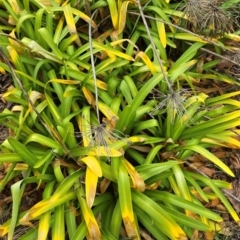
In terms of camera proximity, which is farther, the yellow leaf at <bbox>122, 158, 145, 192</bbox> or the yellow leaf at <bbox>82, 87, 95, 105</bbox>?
the yellow leaf at <bbox>82, 87, 95, 105</bbox>

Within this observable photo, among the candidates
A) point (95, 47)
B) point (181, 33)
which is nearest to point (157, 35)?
point (181, 33)

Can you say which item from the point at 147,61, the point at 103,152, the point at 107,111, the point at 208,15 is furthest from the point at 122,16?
the point at 103,152

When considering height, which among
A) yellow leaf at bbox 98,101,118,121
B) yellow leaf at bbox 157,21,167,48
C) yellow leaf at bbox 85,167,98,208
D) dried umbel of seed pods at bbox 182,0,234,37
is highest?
dried umbel of seed pods at bbox 182,0,234,37

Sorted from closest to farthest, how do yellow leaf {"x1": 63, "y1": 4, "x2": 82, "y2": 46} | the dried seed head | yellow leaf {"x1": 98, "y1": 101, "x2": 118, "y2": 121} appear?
the dried seed head, yellow leaf {"x1": 98, "y1": 101, "x2": 118, "y2": 121}, yellow leaf {"x1": 63, "y1": 4, "x2": 82, "y2": 46}

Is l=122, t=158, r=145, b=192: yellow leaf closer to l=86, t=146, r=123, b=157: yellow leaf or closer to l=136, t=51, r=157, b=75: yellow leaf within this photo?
l=86, t=146, r=123, b=157: yellow leaf

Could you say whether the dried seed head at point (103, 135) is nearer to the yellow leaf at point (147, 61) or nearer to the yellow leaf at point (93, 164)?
the yellow leaf at point (93, 164)

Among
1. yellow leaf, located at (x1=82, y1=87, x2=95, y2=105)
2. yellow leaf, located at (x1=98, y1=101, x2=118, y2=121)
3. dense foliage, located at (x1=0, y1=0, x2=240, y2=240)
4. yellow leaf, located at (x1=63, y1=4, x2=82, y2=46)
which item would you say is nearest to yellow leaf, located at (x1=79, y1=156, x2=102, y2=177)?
dense foliage, located at (x1=0, y1=0, x2=240, y2=240)

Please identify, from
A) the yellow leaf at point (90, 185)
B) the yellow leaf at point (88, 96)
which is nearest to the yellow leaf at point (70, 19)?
the yellow leaf at point (88, 96)

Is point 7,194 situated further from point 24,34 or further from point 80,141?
point 24,34
